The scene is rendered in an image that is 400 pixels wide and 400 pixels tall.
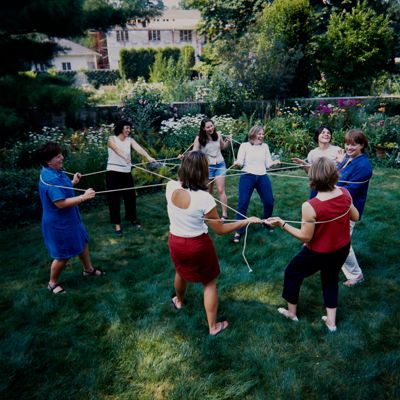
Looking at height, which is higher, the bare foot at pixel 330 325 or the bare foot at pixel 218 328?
the bare foot at pixel 330 325

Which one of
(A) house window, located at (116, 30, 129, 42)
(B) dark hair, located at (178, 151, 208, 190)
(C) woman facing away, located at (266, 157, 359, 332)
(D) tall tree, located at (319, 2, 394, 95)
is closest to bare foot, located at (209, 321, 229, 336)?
(C) woman facing away, located at (266, 157, 359, 332)

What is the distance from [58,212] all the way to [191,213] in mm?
1554

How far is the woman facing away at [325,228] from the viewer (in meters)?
2.63

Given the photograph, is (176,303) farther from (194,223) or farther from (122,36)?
(122,36)

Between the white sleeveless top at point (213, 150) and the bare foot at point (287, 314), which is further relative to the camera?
the white sleeveless top at point (213, 150)

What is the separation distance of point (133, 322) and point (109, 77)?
2879cm

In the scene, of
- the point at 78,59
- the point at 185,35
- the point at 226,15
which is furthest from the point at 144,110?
the point at 78,59

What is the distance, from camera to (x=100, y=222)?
5.67 m

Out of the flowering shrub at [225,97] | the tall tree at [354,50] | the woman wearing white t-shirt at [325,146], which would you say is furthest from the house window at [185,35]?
the woman wearing white t-shirt at [325,146]

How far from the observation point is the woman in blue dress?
332cm

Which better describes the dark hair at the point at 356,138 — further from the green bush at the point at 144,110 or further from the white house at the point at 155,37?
the white house at the point at 155,37

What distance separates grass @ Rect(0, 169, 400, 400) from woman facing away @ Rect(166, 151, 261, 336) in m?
0.47

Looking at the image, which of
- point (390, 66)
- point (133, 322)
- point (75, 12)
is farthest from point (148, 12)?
point (390, 66)

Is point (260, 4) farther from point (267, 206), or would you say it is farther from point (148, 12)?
point (267, 206)
